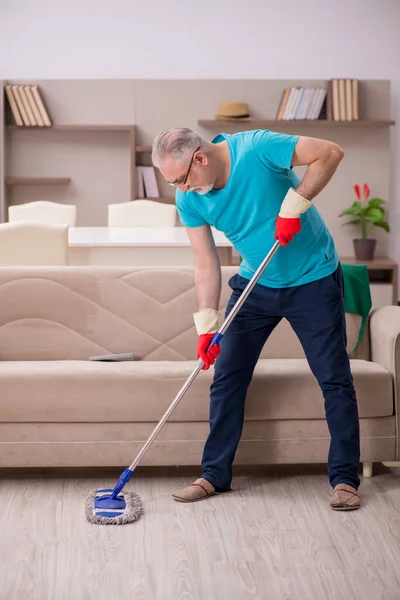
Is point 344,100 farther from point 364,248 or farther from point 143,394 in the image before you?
point 143,394

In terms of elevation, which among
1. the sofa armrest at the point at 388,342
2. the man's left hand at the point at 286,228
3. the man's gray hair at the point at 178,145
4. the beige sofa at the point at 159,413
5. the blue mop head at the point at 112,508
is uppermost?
the man's gray hair at the point at 178,145

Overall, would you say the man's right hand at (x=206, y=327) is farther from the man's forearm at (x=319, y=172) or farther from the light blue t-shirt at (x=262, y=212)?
the man's forearm at (x=319, y=172)

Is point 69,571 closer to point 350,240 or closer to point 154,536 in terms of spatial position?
point 154,536

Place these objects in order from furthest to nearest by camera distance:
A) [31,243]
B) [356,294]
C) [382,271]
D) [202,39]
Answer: [202,39], [382,271], [31,243], [356,294]

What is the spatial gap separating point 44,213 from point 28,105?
1516mm

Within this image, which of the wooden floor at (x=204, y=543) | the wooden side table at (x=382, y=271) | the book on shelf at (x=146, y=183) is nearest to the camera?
the wooden floor at (x=204, y=543)

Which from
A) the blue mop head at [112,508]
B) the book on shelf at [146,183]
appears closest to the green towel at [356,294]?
the blue mop head at [112,508]

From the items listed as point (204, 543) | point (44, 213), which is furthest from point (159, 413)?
point (44, 213)

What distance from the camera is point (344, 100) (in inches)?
280

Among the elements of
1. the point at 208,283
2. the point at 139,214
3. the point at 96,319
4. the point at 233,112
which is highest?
the point at 233,112

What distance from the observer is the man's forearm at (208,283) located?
9.39ft

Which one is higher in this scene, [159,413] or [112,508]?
[159,413]

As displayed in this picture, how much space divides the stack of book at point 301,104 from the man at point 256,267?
446 centimetres

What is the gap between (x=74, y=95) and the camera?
23.7 feet
